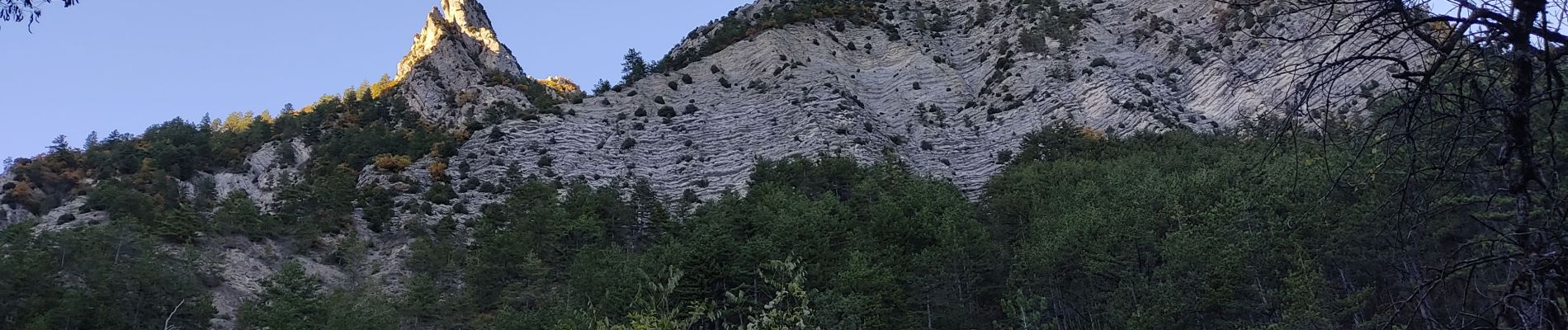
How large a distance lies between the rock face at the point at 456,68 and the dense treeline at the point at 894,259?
2440cm

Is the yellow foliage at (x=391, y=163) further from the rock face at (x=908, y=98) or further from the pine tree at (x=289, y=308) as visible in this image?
the pine tree at (x=289, y=308)

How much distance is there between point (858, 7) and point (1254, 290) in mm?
65539

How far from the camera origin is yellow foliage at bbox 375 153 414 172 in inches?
2438

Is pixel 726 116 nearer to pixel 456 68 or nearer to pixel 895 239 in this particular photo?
pixel 456 68

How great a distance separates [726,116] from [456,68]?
25.2 metres

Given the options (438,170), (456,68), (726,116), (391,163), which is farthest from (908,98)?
(456,68)

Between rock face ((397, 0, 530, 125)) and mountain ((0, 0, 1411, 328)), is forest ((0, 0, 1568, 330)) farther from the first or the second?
rock face ((397, 0, 530, 125))

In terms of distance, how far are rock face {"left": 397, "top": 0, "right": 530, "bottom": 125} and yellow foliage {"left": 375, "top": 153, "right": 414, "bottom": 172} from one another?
338 inches

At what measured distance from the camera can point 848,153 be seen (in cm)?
5600

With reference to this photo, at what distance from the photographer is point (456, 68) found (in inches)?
3083

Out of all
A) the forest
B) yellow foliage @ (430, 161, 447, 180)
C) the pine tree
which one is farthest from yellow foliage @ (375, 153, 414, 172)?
the pine tree

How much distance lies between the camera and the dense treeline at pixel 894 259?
81.5ft

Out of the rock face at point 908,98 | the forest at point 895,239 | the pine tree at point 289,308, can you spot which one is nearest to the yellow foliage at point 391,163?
the forest at point 895,239

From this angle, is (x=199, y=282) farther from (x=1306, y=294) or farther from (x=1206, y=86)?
(x=1206, y=86)
